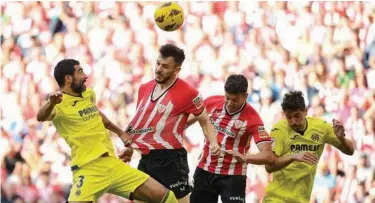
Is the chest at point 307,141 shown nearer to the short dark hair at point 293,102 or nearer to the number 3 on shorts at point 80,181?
the short dark hair at point 293,102

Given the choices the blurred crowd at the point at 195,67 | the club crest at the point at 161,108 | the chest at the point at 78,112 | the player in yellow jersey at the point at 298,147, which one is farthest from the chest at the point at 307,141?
the blurred crowd at the point at 195,67

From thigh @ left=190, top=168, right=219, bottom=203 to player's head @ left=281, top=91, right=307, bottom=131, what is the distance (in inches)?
29.1

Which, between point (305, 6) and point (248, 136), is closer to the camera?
point (248, 136)

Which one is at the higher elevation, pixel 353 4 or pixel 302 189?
pixel 353 4

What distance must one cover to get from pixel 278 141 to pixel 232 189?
0.49 m

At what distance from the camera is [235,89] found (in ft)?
19.5

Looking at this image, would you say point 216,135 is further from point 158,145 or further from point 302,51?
point 302,51

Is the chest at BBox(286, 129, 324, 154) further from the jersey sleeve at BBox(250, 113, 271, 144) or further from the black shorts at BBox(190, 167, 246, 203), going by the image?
the black shorts at BBox(190, 167, 246, 203)

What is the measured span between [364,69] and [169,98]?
3.79 m

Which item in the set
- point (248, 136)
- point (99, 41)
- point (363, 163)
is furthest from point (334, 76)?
point (248, 136)

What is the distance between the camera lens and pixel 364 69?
9.20 meters

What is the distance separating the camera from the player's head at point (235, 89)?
5.93m

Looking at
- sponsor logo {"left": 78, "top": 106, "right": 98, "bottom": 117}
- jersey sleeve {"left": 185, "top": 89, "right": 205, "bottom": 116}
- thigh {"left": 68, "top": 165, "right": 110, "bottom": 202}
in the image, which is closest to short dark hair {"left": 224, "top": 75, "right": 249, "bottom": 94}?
jersey sleeve {"left": 185, "top": 89, "right": 205, "bottom": 116}

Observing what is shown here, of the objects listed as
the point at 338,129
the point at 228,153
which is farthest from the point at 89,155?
the point at 338,129
